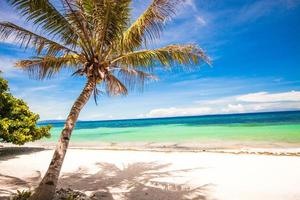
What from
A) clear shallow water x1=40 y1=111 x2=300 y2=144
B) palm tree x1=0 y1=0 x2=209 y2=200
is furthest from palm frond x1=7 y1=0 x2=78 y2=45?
clear shallow water x1=40 y1=111 x2=300 y2=144

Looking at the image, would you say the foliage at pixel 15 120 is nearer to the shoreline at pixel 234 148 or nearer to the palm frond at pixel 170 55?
the shoreline at pixel 234 148

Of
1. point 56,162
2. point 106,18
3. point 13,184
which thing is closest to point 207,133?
point 13,184

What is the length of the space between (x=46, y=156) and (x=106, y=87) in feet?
20.9

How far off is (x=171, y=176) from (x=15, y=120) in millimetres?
8445

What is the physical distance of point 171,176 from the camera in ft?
26.6

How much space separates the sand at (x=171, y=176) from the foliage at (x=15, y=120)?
104cm

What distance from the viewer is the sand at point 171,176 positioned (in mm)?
6320

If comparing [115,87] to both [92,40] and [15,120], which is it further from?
[15,120]

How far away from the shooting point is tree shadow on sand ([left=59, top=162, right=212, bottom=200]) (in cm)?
630

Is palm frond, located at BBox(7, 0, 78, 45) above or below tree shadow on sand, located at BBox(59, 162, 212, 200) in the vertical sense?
above

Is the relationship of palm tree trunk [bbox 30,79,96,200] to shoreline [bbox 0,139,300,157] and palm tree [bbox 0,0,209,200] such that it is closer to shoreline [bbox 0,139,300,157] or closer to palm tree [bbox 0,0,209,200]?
palm tree [bbox 0,0,209,200]

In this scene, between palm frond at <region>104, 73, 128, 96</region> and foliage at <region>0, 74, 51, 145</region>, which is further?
foliage at <region>0, 74, 51, 145</region>

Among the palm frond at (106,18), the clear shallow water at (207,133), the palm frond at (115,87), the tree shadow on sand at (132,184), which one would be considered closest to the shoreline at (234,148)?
the clear shallow water at (207,133)

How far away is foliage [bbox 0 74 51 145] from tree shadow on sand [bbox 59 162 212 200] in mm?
4075
